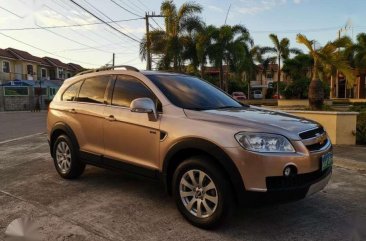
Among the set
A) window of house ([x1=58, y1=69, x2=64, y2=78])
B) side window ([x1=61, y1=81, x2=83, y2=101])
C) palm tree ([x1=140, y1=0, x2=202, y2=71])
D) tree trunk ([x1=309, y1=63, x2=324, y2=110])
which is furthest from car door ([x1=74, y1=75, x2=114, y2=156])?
window of house ([x1=58, y1=69, x2=64, y2=78])

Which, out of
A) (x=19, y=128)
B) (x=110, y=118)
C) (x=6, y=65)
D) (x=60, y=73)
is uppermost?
(x=6, y=65)

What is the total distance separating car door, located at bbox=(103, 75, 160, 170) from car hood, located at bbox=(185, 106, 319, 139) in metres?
0.60

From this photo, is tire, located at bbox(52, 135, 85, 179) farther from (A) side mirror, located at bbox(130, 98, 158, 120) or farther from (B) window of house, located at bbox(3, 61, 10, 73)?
(B) window of house, located at bbox(3, 61, 10, 73)

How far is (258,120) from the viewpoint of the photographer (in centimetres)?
425

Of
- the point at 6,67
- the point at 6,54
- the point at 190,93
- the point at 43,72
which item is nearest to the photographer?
the point at 190,93

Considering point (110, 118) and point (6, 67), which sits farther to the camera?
point (6, 67)

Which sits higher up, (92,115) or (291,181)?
Result: (92,115)

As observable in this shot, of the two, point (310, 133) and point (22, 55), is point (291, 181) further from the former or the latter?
point (22, 55)

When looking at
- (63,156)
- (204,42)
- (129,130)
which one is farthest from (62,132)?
(204,42)

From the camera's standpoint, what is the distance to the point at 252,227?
14.3ft

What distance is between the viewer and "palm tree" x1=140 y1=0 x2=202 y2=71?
1011 inches

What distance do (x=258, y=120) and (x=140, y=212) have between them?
5.92 ft

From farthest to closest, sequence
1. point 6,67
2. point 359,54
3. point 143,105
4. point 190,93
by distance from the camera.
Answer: point 6,67 < point 359,54 < point 190,93 < point 143,105

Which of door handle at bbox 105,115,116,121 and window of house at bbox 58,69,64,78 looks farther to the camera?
window of house at bbox 58,69,64,78
